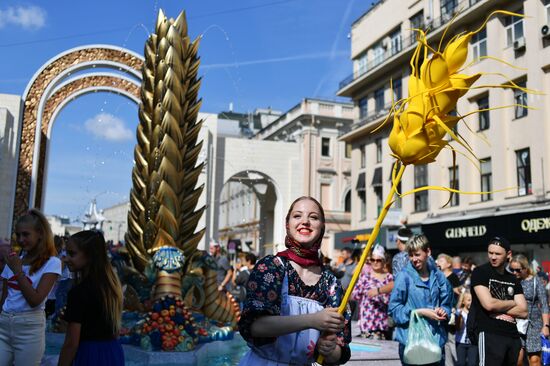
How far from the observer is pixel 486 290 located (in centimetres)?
468

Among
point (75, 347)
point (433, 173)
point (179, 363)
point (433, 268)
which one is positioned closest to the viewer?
point (75, 347)

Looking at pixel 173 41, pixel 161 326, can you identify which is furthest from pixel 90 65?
pixel 161 326

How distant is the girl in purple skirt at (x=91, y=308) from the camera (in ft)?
9.98

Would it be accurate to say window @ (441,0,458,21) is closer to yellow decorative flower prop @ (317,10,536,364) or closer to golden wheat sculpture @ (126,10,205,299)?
golden wheat sculpture @ (126,10,205,299)

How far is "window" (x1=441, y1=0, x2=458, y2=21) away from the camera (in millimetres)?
25938

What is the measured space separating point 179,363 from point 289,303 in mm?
3514

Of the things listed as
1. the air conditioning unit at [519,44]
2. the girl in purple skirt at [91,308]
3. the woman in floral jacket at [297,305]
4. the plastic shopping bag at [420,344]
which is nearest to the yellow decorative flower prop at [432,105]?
Result: the woman in floral jacket at [297,305]

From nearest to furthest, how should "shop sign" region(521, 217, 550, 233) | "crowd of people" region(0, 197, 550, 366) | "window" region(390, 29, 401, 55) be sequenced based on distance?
"crowd of people" region(0, 197, 550, 366) → "shop sign" region(521, 217, 550, 233) → "window" region(390, 29, 401, 55)

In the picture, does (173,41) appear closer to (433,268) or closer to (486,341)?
(433,268)

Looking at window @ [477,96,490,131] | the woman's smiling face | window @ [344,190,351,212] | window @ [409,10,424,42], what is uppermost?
window @ [409,10,424,42]

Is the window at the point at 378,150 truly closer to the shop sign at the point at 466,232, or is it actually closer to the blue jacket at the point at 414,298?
the shop sign at the point at 466,232

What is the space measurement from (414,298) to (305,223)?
2491 millimetres

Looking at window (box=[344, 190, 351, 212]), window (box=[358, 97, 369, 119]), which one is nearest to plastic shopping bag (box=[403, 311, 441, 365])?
window (box=[358, 97, 369, 119])

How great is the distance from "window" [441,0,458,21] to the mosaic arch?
1540 cm
